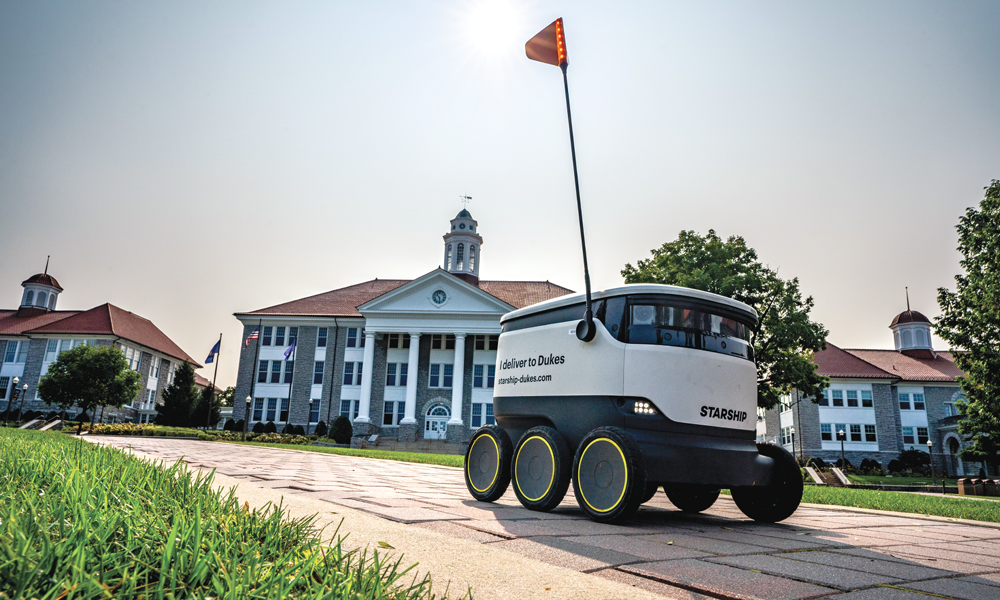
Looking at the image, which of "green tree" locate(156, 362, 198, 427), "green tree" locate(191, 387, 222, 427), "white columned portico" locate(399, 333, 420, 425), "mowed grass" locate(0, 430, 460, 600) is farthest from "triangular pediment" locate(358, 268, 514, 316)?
"mowed grass" locate(0, 430, 460, 600)

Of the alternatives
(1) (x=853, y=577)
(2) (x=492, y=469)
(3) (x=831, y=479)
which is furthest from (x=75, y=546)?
(3) (x=831, y=479)

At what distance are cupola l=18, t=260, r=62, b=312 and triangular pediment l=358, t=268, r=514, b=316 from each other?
137 ft

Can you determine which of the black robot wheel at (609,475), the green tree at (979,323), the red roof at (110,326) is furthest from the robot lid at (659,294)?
the red roof at (110,326)

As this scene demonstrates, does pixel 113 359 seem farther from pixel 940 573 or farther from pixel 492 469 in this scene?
pixel 940 573

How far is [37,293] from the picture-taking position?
6206 cm

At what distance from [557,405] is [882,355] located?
6094cm

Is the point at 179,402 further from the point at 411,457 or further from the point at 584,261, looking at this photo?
the point at 584,261

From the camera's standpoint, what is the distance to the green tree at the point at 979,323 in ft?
63.0

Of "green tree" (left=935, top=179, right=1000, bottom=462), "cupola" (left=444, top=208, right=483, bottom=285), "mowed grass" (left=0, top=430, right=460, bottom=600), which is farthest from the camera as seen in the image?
"cupola" (left=444, top=208, right=483, bottom=285)

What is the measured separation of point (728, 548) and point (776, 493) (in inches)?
89.4

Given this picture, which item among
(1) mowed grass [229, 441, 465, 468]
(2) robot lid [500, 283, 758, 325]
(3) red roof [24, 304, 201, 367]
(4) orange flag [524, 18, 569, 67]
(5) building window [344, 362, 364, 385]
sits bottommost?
(1) mowed grass [229, 441, 465, 468]

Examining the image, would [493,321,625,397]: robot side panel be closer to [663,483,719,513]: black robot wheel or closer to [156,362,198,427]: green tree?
[663,483,719,513]: black robot wheel

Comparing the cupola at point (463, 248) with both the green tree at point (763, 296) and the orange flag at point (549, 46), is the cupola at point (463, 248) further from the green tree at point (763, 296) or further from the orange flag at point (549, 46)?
the orange flag at point (549, 46)

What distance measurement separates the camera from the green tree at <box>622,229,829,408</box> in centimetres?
2455
